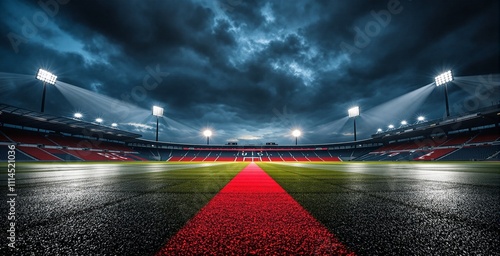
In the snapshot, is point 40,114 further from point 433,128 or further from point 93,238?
point 433,128

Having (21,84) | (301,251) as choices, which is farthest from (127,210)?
(21,84)

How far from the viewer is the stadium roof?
93.6 feet

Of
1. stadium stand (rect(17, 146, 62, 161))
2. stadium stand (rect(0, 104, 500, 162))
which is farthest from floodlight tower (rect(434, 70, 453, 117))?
stadium stand (rect(17, 146, 62, 161))

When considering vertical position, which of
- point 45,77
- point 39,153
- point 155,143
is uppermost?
point 45,77

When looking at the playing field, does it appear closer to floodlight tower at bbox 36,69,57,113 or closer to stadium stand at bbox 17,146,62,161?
stadium stand at bbox 17,146,62,161

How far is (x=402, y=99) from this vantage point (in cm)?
7556

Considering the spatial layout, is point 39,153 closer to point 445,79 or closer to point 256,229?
point 256,229

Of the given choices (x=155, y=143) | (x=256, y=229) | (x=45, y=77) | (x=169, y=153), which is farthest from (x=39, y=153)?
(x=256, y=229)

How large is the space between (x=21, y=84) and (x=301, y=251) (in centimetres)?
10317

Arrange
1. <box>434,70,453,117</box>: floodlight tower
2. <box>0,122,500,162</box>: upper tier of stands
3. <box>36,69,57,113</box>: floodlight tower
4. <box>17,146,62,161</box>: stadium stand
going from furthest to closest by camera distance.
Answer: <box>434,70,453,117</box>: floodlight tower, <box>36,69,57,113</box>: floodlight tower, <box>0,122,500,162</box>: upper tier of stands, <box>17,146,62,161</box>: stadium stand

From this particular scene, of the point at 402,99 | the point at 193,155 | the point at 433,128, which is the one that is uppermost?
the point at 402,99

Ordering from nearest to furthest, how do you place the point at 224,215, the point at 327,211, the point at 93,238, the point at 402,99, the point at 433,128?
the point at 93,238 → the point at 224,215 → the point at 327,211 → the point at 433,128 → the point at 402,99

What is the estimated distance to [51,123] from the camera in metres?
34.8

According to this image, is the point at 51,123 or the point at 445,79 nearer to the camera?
the point at 51,123
